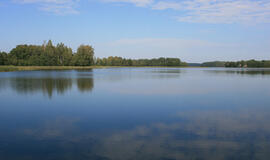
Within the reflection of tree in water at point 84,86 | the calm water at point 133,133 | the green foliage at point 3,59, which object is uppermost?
the green foliage at point 3,59

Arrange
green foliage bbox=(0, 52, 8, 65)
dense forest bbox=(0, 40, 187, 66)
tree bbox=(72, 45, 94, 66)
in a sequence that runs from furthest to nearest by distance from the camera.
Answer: tree bbox=(72, 45, 94, 66)
dense forest bbox=(0, 40, 187, 66)
green foliage bbox=(0, 52, 8, 65)

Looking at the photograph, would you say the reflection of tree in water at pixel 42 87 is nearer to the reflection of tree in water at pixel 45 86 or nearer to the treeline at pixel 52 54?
the reflection of tree in water at pixel 45 86

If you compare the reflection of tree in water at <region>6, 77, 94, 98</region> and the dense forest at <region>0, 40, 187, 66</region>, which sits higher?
the dense forest at <region>0, 40, 187, 66</region>

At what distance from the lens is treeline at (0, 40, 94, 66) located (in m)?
116

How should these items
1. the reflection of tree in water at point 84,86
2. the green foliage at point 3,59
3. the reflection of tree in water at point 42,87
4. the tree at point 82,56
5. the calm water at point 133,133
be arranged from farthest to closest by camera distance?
the tree at point 82,56
the green foliage at point 3,59
the reflection of tree in water at point 84,86
the reflection of tree in water at point 42,87
the calm water at point 133,133

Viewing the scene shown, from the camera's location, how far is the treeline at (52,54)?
11606 centimetres

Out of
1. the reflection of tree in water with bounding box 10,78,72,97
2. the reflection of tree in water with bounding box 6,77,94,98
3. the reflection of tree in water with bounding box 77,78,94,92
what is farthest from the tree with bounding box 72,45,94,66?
the reflection of tree in water with bounding box 10,78,72,97

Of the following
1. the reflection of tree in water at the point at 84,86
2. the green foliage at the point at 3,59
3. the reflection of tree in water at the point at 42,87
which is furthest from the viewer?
the green foliage at the point at 3,59

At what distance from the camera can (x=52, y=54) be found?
11712cm

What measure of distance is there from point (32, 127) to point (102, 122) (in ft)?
10.4

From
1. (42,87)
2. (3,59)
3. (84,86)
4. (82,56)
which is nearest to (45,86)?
(42,87)

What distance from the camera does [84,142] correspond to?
7.69 m

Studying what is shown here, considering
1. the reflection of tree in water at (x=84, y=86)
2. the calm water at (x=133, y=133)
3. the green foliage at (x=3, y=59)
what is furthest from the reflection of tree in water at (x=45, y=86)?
the green foliage at (x=3, y=59)

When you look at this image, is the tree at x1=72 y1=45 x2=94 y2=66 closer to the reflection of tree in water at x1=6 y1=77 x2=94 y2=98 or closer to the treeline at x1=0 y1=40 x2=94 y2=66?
the treeline at x1=0 y1=40 x2=94 y2=66
